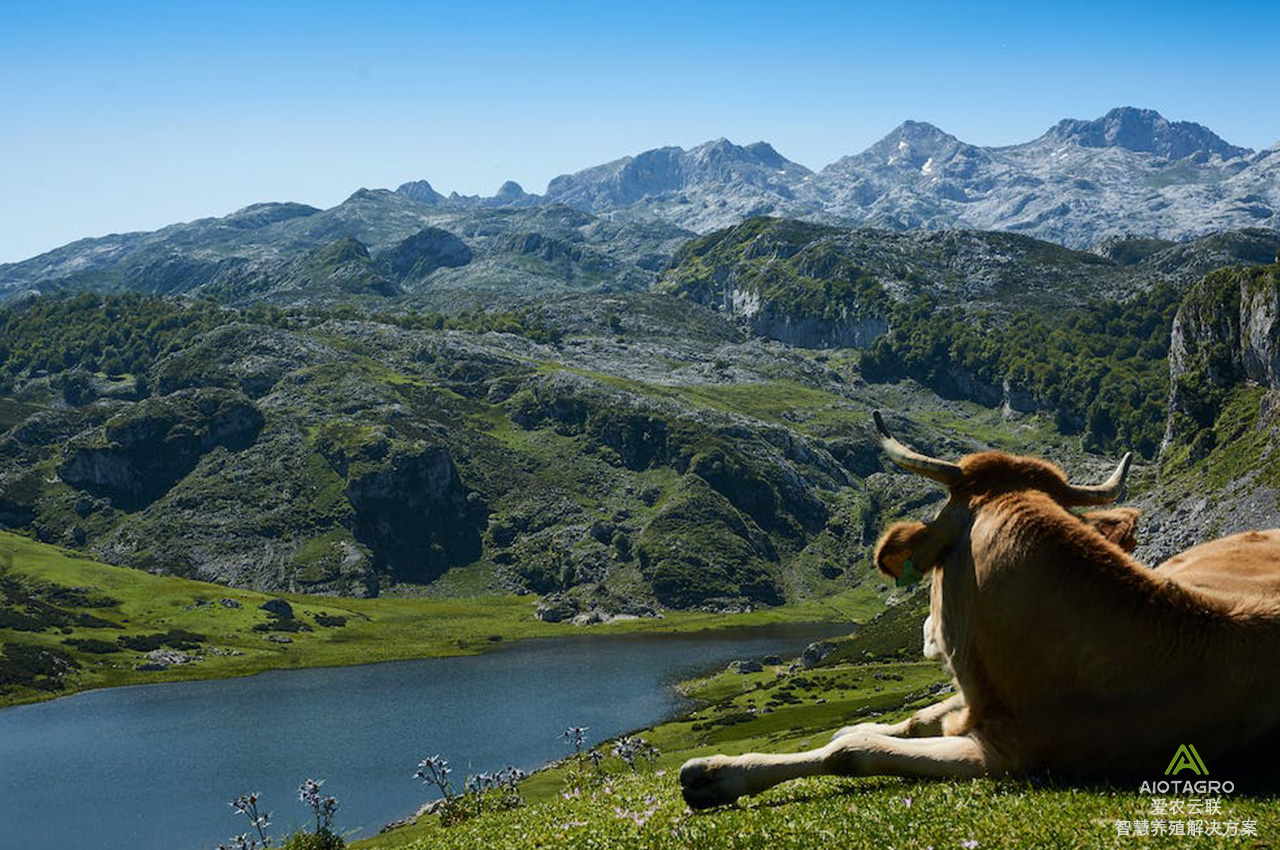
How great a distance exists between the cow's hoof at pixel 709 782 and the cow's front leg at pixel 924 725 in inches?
47.4

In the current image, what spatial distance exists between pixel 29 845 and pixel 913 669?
4681 inches

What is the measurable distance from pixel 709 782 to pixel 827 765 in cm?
125

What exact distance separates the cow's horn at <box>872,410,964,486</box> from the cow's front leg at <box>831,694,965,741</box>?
248 centimetres

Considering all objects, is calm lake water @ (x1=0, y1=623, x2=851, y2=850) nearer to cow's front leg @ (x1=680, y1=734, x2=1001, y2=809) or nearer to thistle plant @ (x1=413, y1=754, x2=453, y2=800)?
thistle plant @ (x1=413, y1=754, x2=453, y2=800)

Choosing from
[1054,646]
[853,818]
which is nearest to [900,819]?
[853,818]

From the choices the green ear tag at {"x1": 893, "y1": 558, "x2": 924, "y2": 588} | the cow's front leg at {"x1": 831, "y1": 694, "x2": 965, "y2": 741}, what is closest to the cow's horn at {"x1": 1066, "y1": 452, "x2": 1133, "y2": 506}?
the green ear tag at {"x1": 893, "y1": 558, "x2": 924, "y2": 588}

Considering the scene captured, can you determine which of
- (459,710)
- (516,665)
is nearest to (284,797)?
(459,710)

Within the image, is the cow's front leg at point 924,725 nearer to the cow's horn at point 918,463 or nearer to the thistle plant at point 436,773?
the cow's horn at point 918,463

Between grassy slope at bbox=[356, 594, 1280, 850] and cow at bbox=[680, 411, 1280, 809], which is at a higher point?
cow at bbox=[680, 411, 1280, 809]

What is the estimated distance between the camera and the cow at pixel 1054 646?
9.63m

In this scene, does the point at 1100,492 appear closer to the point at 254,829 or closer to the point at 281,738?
the point at 254,829

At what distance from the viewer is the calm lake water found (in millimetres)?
105375

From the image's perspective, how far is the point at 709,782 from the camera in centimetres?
1115

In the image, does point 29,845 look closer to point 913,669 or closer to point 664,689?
point 664,689
